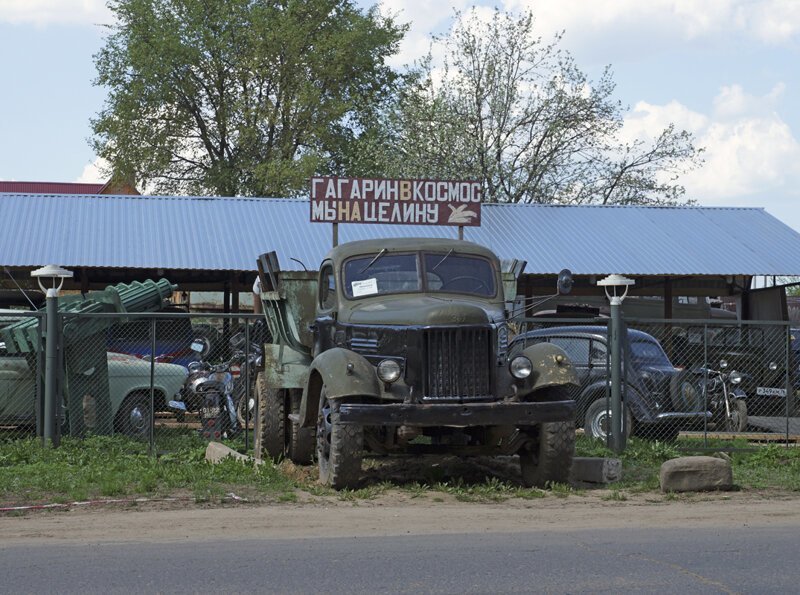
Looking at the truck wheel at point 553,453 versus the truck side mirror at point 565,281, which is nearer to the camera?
the truck side mirror at point 565,281

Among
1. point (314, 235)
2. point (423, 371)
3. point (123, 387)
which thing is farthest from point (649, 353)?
point (314, 235)

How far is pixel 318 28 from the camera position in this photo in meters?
43.2

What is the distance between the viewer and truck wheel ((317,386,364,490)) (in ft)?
31.5

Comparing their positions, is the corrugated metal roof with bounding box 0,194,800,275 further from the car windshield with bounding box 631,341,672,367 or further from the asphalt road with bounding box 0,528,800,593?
the asphalt road with bounding box 0,528,800,593

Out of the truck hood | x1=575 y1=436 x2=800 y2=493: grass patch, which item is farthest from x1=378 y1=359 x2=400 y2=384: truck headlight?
x1=575 y1=436 x2=800 y2=493: grass patch

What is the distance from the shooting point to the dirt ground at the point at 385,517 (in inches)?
310

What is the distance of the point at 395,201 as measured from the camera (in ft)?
54.0

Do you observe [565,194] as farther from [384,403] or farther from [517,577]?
[517,577]

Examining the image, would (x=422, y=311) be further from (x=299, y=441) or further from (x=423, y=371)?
(x=299, y=441)

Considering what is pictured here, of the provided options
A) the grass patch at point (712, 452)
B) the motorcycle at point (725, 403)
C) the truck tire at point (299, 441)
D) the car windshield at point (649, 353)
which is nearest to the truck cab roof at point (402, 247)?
the truck tire at point (299, 441)

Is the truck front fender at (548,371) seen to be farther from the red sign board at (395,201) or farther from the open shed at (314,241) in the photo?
the open shed at (314,241)

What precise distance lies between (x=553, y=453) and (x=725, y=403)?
6610mm

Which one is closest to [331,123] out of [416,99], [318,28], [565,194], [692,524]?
Result: [318,28]

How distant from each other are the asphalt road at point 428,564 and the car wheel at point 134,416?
6.90 metres
